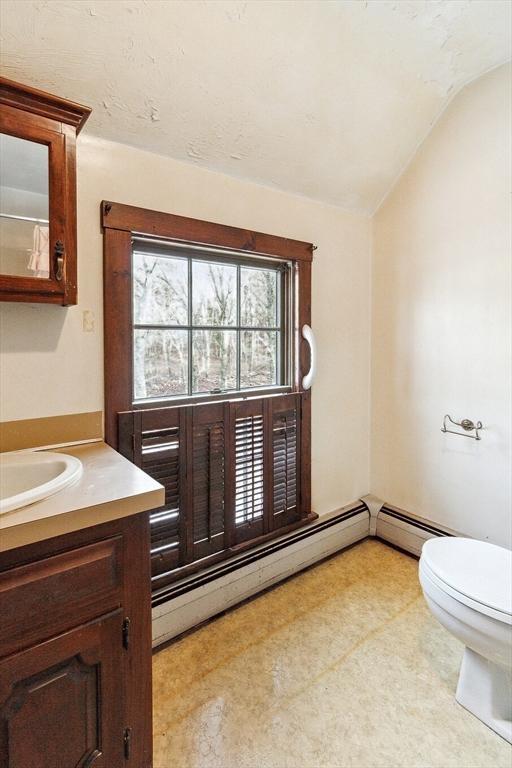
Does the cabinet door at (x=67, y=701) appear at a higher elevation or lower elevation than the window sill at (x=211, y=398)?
lower

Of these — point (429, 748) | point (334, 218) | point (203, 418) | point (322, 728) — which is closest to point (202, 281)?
point (203, 418)

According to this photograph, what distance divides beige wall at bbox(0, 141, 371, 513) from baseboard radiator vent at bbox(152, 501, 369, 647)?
143 mm

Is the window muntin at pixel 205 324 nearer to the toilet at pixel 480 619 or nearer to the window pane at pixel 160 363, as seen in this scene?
the window pane at pixel 160 363

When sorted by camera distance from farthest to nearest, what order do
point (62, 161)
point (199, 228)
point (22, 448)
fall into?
point (199, 228) < point (22, 448) < point (62, 161)

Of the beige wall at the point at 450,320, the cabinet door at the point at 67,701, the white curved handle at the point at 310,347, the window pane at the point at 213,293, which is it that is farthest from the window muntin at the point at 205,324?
the cabinet door at the point at 67,701

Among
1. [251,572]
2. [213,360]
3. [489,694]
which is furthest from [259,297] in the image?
[489,694]

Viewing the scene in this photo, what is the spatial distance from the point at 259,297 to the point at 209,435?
0.76 m

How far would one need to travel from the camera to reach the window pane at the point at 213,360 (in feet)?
5.80

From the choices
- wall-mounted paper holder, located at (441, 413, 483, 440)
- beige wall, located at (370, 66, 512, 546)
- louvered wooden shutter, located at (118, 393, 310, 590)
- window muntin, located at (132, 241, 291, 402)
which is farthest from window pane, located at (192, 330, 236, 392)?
wall-mounted paper holder, located at (441, 413, 483, 440)

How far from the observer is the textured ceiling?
119 centimetres

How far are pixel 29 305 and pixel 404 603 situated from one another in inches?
79.9

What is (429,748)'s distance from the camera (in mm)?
1171

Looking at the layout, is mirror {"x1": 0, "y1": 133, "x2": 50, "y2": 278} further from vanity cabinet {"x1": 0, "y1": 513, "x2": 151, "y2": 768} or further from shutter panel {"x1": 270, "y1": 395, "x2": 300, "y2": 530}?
shutter panel {"x1": 270, "y1": 395, "x2": 300, "y2": 530}

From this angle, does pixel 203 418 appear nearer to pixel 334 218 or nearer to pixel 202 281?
pixel 202 281
